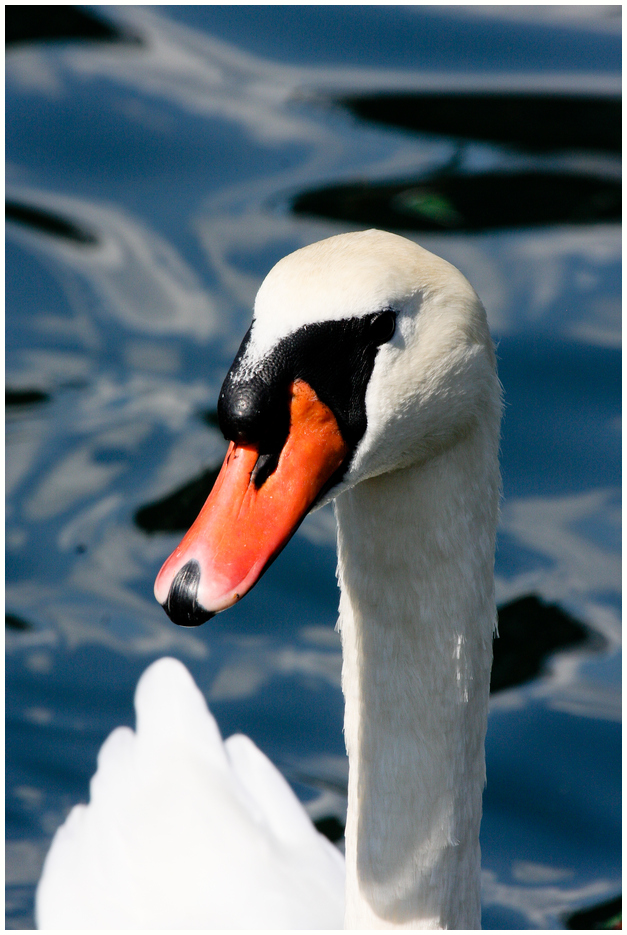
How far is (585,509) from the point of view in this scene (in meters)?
5.58

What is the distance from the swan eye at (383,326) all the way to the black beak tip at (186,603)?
0.55 m

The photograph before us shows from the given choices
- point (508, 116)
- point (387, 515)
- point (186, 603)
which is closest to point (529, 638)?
point (387, 515)

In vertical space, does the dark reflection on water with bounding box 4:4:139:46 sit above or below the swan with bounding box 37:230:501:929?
above

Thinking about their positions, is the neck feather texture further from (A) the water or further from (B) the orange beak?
(A) the water

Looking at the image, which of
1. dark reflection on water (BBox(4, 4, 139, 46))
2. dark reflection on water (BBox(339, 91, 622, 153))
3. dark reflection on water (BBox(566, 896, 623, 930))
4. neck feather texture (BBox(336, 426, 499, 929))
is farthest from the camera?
dark reflection on water (BBox(4, 4, 139, 46))

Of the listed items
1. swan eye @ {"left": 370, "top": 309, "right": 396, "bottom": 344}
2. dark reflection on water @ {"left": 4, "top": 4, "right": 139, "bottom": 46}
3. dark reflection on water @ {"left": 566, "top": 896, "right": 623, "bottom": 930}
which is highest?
dark reflection on water @ {"left": 4, "top": 4, "right": 139, "bottom": 46}

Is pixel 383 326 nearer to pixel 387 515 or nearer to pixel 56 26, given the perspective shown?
pixel 387 515

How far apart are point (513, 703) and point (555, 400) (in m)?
1.89

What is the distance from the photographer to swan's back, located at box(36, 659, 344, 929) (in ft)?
11.5

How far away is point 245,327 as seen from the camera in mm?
6305

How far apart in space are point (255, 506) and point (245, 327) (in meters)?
4.22

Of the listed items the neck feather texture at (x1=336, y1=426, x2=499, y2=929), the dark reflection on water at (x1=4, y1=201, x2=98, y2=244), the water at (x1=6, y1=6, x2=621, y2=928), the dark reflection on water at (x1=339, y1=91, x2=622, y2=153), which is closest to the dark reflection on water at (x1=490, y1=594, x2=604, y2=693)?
the water at (x1=6, y1=6, x2=621, y2=928)

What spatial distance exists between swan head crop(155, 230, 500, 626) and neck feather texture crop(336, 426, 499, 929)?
18cm

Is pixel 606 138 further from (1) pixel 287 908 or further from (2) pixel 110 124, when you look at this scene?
(1) pixel 287 908
